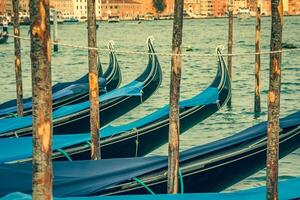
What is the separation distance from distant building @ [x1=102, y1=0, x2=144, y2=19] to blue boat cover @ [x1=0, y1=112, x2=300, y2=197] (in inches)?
6413

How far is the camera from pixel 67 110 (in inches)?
553

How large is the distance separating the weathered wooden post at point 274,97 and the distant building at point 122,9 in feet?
538

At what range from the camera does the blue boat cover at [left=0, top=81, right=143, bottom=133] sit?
1302 centimetres

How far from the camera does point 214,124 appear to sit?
67.5ft

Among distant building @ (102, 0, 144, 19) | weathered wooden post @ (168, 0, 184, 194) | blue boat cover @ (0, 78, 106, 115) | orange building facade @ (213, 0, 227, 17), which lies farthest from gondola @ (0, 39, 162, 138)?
orange building facade @ (213, 0, 227, 17)

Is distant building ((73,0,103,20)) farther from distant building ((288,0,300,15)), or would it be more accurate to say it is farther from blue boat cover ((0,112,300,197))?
blue boat cover ((0,112,300,197))

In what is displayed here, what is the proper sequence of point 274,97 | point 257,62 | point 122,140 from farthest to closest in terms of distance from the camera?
point 257,62 → point 122,140 → point 274,97

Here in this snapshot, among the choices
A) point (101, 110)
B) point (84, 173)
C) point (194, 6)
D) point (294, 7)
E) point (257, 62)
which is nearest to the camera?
point (84, 173)

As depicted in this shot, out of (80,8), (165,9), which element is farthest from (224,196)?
(165,9)

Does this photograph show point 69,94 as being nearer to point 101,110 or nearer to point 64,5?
point 101,110

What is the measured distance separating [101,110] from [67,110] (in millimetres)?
989

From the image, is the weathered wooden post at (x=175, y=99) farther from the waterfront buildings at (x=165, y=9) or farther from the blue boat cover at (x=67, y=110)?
the waterfront buildings at (x=165, y=9)

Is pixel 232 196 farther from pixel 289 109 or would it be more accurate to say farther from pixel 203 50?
pixel 203 50

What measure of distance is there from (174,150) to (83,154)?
92.1 inches
